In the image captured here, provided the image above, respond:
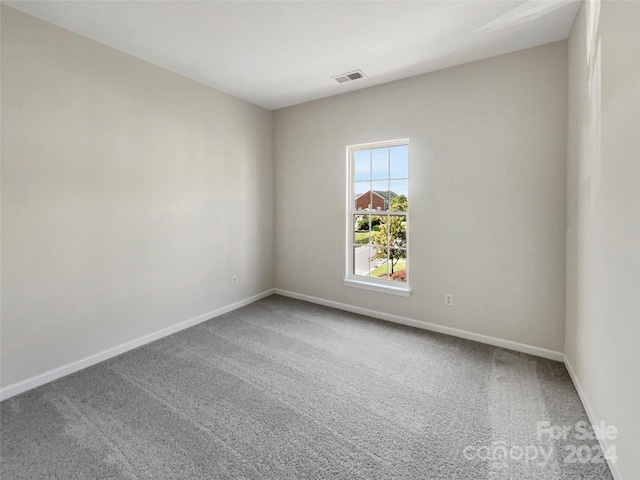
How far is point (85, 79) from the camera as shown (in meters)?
2.50

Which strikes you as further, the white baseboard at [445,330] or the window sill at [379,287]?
the window sill at [379,287]

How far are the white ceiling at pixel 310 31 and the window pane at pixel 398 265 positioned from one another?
1950 mm

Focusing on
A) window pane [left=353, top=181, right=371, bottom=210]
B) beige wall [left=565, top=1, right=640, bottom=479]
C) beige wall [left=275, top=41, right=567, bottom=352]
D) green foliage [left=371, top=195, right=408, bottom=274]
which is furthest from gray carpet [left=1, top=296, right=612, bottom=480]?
window pane [left=353, top=181, right=371, bottom=210]

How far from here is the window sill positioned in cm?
344

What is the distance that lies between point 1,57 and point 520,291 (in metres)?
4.45

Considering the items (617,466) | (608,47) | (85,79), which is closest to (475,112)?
(608,47)

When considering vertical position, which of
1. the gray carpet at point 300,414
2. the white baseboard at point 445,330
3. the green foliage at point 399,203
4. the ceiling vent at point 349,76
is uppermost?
the ceiling vent at point 349,76

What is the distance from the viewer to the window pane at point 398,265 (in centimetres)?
355

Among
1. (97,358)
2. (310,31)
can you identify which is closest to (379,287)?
(310,31)

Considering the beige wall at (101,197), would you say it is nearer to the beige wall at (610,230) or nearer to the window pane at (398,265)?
the window pane at (398,265)

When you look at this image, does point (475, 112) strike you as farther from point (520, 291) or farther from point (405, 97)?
point (520, 291)

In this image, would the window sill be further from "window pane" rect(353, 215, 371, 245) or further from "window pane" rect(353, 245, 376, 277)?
"window pane" rect(353, 215, 371, 245)

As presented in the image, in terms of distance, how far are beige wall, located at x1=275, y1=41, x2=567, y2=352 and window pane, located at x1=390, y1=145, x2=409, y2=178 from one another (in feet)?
0.50

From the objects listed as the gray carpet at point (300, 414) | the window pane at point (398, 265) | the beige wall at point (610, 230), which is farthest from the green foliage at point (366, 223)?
the beige wall at point (610, 230)
